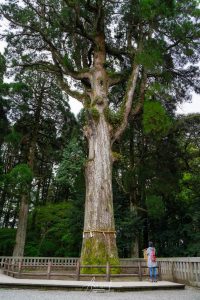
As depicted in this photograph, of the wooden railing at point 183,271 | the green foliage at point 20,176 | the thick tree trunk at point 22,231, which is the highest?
the green foliage at point 20,176

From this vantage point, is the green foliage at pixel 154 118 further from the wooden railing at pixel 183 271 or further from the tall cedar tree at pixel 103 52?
the wooden railing at pixel 183 271

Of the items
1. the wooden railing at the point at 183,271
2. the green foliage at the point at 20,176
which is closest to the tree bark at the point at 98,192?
the wooden railing at the point at 183,271

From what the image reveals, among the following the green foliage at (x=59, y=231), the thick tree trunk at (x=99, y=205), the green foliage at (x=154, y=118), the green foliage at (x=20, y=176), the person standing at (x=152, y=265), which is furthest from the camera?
the green foliage at (x=59, y=231)

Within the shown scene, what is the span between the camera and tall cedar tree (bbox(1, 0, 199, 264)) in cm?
1111

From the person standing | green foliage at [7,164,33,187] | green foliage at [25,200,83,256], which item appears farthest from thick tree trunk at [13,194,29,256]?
the person standing

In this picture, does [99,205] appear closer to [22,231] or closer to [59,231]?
[22,231]

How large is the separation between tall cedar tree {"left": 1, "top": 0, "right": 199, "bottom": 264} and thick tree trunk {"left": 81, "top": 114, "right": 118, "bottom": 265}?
1.4 inches

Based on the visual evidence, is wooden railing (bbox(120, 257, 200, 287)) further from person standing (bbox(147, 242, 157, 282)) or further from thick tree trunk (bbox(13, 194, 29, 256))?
thick tree trunk (bbox(13, 194, 29, 256))

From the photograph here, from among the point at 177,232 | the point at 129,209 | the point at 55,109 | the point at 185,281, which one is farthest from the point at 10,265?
the point at 55,109

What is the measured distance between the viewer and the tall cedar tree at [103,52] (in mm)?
11109

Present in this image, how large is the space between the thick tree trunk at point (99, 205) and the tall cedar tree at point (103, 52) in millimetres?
35

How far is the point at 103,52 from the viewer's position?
14.2 meters

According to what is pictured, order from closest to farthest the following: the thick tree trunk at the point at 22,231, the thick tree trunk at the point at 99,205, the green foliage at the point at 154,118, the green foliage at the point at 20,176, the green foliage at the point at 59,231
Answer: the thick tree trunk at the point at 99,205, the green foliage at the point at 154,118, the green foliage at the point at 20,176, the thick tree trunk at the point at 22,231, the green foliage at the point at 59,231

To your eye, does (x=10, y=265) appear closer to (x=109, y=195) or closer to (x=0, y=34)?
(x=109, y=195)
